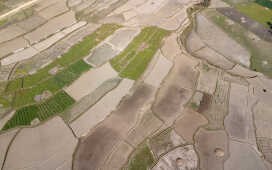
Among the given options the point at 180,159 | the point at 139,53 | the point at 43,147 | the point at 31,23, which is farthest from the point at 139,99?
the point at 31,23

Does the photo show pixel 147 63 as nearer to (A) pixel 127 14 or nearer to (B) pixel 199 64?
(B) pixel 199 64

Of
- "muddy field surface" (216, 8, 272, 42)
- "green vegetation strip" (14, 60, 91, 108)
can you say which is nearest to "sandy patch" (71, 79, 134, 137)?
A: "green vegetation strip" (14, 60, 91, 108)

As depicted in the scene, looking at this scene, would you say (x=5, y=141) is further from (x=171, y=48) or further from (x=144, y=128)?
(x=171, y=48)

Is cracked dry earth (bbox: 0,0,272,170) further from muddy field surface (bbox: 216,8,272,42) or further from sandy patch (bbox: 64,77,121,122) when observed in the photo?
muddy field surface (bbox: 216,8,272,42)

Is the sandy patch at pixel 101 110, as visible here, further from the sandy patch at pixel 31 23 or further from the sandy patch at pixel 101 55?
the sandy patch at pixel 31 23

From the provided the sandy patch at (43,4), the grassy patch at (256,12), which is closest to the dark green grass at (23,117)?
the sandy patch at (43,4)

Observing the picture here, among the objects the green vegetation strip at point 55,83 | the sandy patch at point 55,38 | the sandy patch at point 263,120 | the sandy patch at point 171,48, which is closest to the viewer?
the sandy patch at point 263,120

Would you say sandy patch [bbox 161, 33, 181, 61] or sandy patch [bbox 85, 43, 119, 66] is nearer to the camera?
sandy patch [bbox 85, 43, 119, 66]
